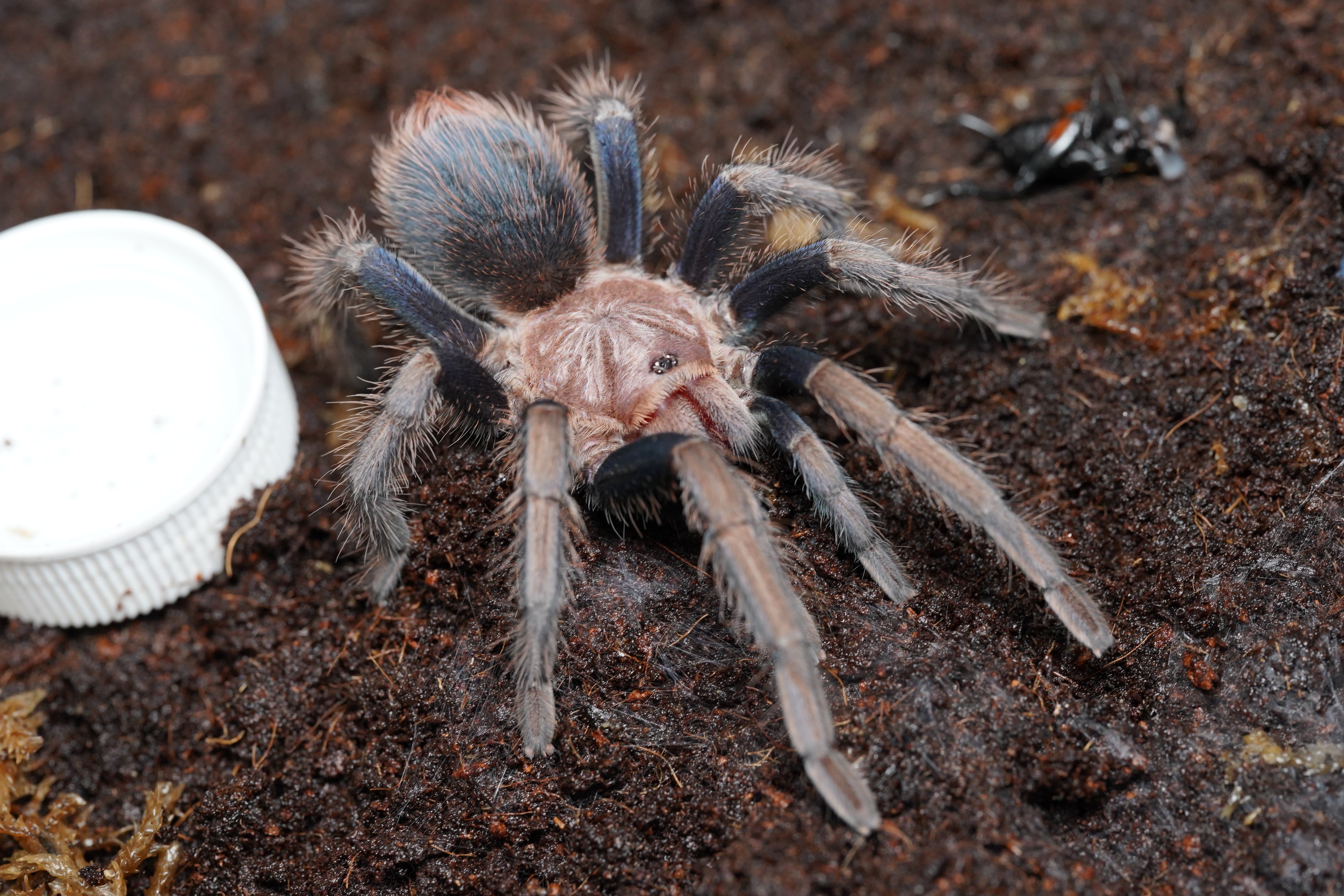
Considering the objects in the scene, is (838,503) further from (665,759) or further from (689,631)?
(665,759)

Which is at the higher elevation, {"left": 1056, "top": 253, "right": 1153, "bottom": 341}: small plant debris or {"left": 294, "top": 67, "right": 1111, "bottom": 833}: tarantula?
{"left": 294, "top": 67, "right": 1111, "bottom": 833}: tarantula

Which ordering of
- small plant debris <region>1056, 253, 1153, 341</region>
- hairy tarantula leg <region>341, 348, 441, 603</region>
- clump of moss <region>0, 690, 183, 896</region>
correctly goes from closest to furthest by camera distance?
1. clump of moss <region>0, 690, 183, 896</region>
2. hairy tarantula leg <region>341, 348, 441, 603</region>
3. small plant debris <region>1056, 253, 1153, 341</region>

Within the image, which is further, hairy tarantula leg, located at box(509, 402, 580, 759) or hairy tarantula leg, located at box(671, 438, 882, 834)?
hairy tarantula leg, located at box(509, 402, 580, 759)

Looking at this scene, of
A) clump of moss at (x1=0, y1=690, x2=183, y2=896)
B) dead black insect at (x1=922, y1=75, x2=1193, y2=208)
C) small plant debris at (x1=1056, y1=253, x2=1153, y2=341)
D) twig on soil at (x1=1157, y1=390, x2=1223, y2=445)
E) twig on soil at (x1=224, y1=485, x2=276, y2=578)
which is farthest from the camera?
dead black insect at (x1=922, y1=75, x2=1193, y2=208)

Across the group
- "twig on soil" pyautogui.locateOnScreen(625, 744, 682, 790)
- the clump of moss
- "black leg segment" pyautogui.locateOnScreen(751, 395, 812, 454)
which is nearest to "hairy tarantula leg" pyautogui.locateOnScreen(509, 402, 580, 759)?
"twig on soil" pyautogui.locateOnScreen(625, 744, 682, 790)

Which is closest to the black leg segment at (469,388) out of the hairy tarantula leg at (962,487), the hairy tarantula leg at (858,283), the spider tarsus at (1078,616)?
the hairy tarantula leg at (858,283)

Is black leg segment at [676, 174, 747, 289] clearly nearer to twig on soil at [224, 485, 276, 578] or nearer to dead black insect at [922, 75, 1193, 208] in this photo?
dead black insect at [922, 75, 1193, 208]
